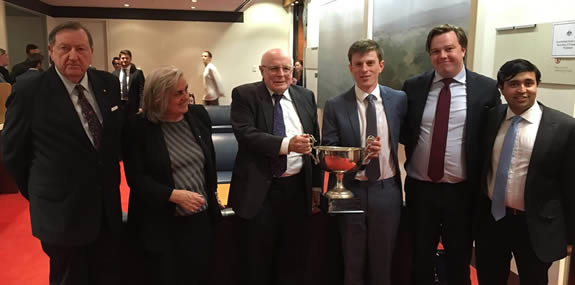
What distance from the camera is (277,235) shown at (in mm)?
2281

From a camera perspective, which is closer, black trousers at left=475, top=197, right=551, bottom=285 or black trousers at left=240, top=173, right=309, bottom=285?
black trousers at left=475, top=197, right=551, bottom=285

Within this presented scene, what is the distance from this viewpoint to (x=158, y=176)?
1.97m

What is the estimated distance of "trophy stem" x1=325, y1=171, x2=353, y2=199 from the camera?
6.99 feet

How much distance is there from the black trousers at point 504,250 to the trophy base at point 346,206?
583 millimetres

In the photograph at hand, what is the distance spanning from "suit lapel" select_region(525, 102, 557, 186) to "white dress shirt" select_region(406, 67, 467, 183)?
1.05ft

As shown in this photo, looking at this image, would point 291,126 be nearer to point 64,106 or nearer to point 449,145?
point 449,145

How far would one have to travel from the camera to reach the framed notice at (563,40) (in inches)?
96.7

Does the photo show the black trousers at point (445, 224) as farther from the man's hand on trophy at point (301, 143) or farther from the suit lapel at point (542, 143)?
the man's hand on trophy at point (301, 143)

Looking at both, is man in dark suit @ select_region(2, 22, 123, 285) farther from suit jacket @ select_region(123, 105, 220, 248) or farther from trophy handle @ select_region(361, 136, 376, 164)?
trophy handle @ select_region(361, 136, 376, 164)

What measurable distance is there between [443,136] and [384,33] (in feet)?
8.90

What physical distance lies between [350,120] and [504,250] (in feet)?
3.02

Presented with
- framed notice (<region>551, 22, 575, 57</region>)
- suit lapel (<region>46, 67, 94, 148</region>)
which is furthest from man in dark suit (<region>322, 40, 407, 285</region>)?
suit lapel (<region>46, 67, 94, 148</region>)

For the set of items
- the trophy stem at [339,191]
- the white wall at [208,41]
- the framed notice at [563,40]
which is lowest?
the trophy stem at [339,191]

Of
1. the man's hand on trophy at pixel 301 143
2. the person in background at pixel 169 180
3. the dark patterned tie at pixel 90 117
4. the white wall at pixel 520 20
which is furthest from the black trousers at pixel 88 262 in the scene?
the white wall at pixel 520 20
